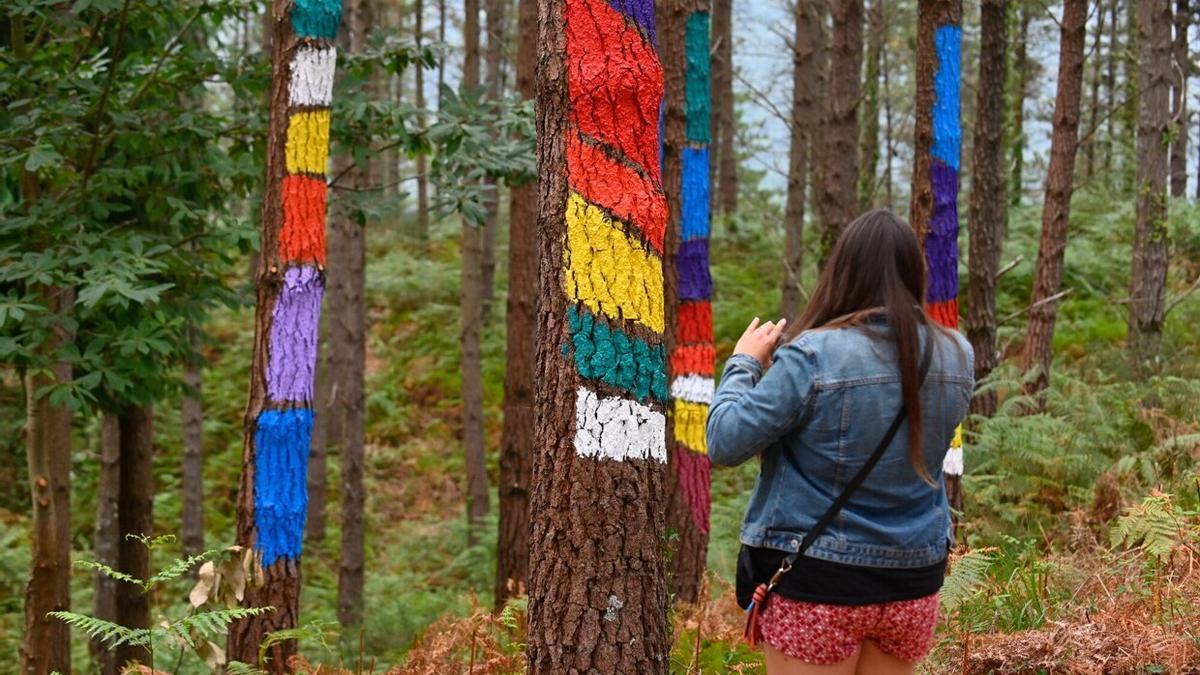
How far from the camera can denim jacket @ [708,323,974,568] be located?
9.13 feet

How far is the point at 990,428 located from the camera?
7.59m

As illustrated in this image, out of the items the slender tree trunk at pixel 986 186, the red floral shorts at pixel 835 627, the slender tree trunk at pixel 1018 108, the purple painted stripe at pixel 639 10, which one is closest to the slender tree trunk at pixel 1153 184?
the slender tree trunk at pixel 986 186

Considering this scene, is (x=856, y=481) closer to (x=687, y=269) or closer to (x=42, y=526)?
(x=687, y=269)

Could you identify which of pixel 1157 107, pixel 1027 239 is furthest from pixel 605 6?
pixel 1027 239

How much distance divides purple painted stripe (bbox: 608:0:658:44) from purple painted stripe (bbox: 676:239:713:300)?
10.6ft

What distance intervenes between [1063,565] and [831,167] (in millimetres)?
5592

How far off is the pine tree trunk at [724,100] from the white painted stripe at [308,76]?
32.4 feet

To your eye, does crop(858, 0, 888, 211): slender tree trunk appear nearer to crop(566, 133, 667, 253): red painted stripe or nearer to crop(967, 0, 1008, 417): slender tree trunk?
crop(967, 0, 1008, 417): slender tree trunk

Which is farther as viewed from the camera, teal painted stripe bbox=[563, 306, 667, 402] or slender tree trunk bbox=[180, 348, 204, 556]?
slender tree trunk bbox=[180, 348, 204, 556]

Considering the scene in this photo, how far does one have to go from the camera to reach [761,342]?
3.04 meters

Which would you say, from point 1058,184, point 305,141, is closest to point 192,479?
point 305,141

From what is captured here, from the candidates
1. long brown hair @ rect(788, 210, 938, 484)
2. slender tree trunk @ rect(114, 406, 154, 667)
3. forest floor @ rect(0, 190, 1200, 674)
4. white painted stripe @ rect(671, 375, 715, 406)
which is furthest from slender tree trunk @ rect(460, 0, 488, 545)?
long brown hair @ rect(788, 210, 938, 484)

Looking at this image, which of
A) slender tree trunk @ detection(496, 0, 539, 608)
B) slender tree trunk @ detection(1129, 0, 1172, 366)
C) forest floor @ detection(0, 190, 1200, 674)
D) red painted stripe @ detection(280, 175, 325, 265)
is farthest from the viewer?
slender tree trunk @ detection(1129, 0, 1172, 366)

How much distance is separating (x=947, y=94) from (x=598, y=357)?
3.93 metres
